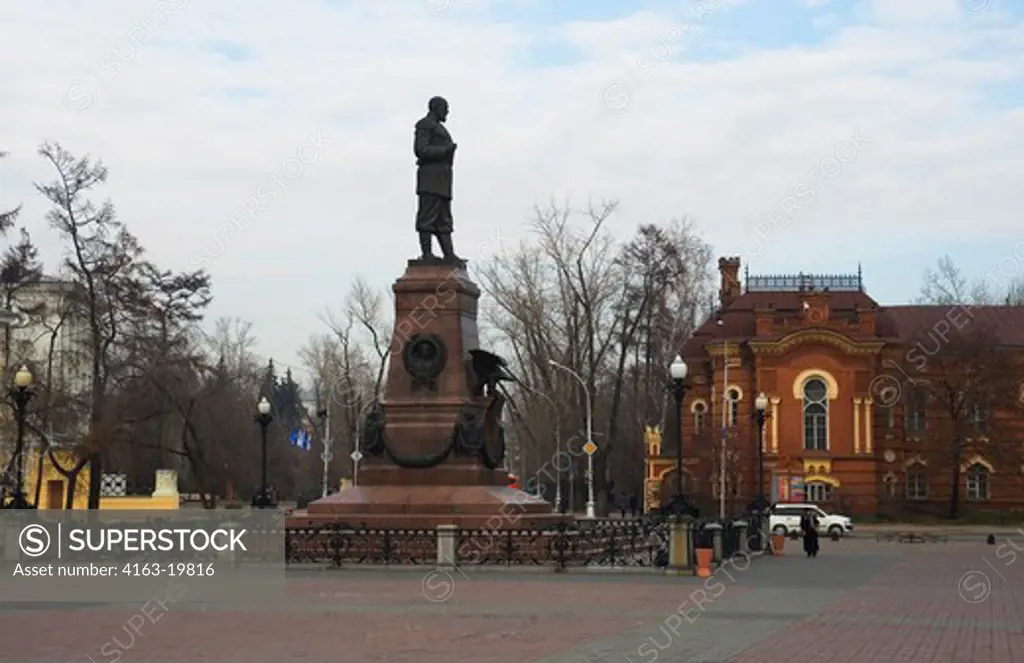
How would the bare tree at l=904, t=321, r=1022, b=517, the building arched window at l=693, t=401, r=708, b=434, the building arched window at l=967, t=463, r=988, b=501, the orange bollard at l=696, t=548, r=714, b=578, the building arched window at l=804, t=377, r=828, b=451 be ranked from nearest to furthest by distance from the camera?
the orange bollard at l=696, t=548, r=714, b=578 < the bare tree at l=904, t=321, r=1022, b=517 < the building arched window at l=804, t=377, r=828, b=451 < the building arched window at l=967, t=463, r=988, b=501 < the building arched window at l=693, t=401, r=708, b=434

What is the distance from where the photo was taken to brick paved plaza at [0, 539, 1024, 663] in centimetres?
1516

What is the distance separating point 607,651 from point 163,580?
1392 centimetres

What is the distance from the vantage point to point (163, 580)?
26953 mm

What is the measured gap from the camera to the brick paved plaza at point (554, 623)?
49.8 ft

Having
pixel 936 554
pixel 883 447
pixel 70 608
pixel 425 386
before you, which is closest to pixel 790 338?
pixel 883 447

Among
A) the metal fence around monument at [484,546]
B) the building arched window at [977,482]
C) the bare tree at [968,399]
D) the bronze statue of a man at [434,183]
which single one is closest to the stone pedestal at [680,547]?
the metal fence around monument at [484,546]

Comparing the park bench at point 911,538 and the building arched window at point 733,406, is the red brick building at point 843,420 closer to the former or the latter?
the building arched window at point 733,406

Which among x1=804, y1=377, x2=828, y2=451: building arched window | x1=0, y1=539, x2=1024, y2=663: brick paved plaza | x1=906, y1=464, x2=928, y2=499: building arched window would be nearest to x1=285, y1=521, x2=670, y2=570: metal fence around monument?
x1=0, y1=539, x2=1024, y2=663: brick paved plaza

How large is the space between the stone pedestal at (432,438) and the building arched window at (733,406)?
151ft

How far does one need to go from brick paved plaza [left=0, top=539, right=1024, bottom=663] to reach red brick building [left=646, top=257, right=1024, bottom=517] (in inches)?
1787

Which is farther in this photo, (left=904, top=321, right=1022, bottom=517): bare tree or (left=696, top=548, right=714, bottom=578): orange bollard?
(left=904, top=321, right=1022, bottom=517): bare tree

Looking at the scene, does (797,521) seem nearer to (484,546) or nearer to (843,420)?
(843,420)

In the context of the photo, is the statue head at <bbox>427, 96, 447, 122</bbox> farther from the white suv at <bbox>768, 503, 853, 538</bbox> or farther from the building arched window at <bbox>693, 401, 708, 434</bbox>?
the building arched window at <bbox>693, 401, 708, 434</bbox>

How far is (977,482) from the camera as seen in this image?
76.9m
